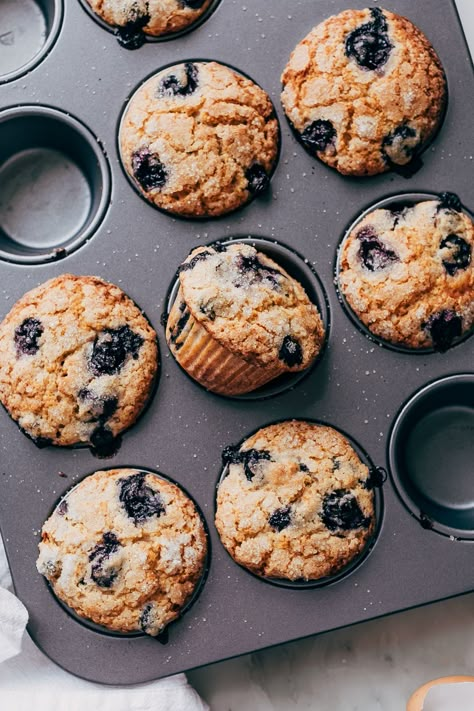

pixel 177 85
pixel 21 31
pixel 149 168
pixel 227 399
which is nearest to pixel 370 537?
pixel 227 399

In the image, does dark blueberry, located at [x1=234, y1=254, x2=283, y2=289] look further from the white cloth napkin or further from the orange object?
the orange object

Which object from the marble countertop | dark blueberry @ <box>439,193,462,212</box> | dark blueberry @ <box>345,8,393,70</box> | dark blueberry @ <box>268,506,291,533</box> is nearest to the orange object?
the marble countertop

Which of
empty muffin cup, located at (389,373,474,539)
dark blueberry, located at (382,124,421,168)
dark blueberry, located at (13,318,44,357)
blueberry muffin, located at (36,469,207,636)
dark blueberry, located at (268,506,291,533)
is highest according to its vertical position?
dark blueberry, located at (13,318,44,357)

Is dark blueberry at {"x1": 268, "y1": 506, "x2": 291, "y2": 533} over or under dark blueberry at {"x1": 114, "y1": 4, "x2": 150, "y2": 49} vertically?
under

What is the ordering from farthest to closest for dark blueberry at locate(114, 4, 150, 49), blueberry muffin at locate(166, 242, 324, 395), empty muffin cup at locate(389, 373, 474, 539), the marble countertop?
1. the marble countertop
2. empty muffin cup at locate(389, 373, 474, 539)
3. dark blueberry at locate(114, 4, 150, 49)
4. blueberry muffin at locate(166, 242, 324, 395)

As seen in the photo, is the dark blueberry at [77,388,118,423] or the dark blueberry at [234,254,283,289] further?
the dark blueberry at [77,388,118,423]

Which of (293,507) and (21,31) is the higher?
(21,31)

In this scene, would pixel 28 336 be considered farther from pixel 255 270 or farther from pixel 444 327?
pixel 444 327
